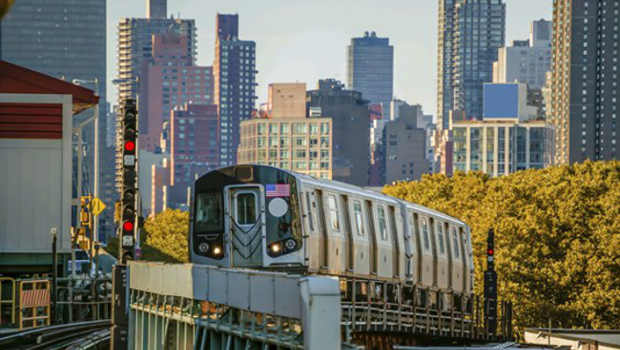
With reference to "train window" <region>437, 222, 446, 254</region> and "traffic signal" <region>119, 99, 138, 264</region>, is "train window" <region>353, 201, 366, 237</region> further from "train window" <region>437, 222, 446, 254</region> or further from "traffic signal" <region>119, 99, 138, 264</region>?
"traffic signal" <region>119, 99, 138, 264</region>

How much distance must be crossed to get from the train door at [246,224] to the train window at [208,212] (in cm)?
33

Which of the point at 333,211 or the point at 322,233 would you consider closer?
the point at 322,233

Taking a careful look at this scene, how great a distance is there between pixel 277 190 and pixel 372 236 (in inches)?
175

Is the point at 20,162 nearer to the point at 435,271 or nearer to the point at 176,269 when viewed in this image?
the point at 435,271

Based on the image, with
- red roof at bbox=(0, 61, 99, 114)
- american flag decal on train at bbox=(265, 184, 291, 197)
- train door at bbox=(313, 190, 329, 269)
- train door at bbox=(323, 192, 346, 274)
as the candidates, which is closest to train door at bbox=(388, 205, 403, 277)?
train door at bbox=(323, 192, 346, 274)

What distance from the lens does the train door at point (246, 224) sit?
117ft

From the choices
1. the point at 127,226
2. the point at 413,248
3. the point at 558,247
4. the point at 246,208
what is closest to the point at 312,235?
the point at 246,208

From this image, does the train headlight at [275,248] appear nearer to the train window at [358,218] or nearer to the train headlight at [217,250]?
→ the train headlight at [217,250]

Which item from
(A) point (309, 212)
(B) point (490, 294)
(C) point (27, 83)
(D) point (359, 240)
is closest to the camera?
(A) point (309, 212)

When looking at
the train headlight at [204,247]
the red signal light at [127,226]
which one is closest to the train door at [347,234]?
the train headlight at [204,247]

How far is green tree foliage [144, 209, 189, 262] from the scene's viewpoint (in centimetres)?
12538

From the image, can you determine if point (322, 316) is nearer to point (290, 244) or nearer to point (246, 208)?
point (290, 244)

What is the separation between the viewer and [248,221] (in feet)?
118

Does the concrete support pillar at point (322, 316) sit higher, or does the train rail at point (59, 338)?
the concrete support pillar at point (322, 316)
